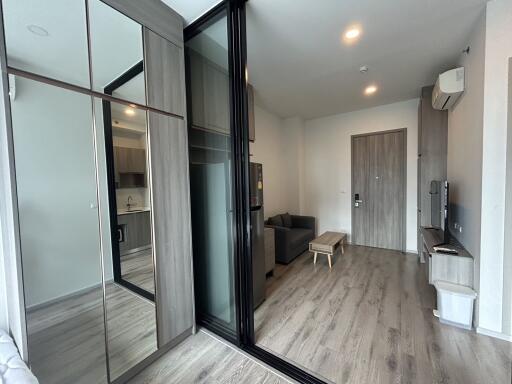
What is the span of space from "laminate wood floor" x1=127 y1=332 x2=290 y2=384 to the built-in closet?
106 mm

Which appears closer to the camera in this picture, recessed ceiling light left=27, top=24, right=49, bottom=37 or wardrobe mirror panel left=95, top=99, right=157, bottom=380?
recessed ceiling light left=27, top=24, right=49, bottom=37

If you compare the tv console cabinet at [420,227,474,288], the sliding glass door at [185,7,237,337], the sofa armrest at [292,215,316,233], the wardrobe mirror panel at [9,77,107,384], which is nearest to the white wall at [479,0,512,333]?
the tv console cabinet at [420,227,474,288]

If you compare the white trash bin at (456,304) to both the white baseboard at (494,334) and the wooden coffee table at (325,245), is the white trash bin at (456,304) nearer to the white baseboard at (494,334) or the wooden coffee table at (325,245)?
the white baseboard at (494,334)


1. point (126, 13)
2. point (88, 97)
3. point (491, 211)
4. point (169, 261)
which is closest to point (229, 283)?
point (169, 261)

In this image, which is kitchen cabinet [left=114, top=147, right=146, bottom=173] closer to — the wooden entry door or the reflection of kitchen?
the reflection of kitchen

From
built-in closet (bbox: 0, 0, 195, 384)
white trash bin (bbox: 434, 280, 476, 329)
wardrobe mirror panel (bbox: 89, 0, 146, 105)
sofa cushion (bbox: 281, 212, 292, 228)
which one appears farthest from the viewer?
sofa cushion (bbox: 281, 212, 292, 228)

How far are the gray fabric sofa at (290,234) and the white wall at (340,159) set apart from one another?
64cm

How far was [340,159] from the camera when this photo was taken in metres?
4.76

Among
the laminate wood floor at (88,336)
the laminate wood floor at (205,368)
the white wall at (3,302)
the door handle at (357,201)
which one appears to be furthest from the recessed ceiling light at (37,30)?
the door handle at (357,201)

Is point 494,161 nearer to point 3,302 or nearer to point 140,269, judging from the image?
point 140,269

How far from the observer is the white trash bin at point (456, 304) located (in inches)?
77.2

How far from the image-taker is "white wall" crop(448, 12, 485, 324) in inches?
76.7

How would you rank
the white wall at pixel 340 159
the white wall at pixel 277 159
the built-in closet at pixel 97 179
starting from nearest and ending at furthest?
the built-in closet at pixel 97 179
the white wall at pixel 340 159
the white wall at pixel 277 159

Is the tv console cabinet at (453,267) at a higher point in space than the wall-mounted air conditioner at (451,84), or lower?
lower
